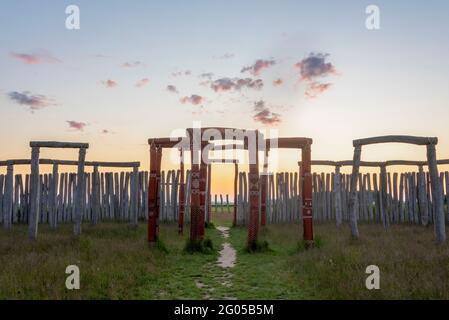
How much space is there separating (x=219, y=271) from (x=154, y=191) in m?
3.95

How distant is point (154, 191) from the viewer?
11914mm

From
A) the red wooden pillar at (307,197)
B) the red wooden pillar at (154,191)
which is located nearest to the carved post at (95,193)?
the red wooden pillar at (154,191)

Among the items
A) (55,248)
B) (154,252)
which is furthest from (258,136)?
(55,248)

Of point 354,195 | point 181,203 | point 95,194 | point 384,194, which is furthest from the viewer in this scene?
point 95,194

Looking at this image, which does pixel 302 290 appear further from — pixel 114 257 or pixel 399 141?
pixel 399 141

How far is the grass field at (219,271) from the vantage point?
21.4ft

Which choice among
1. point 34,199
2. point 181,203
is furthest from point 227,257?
point 34,199

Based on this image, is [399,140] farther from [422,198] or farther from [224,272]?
[422,198]

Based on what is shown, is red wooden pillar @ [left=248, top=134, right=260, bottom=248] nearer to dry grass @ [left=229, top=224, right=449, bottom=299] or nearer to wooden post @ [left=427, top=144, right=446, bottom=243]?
dry grass @ [left=229, top=224, right=449, bottom=299]

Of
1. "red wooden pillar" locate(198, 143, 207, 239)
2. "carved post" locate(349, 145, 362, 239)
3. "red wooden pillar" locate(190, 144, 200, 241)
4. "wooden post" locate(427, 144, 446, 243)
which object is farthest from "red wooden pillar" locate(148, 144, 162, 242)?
"wooden post" locate(427, 144, 446, 243)

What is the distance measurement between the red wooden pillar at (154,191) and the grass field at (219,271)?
521 millimetres

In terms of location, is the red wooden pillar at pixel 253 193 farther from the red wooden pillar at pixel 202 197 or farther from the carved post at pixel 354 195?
the carved post at pixel 354 195
